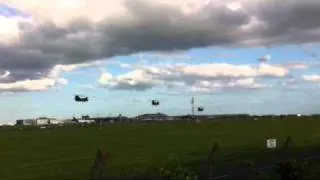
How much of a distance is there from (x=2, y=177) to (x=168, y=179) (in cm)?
2340

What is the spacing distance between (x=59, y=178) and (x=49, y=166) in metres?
9.65

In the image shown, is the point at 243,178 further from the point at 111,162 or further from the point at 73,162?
the point at 73,162

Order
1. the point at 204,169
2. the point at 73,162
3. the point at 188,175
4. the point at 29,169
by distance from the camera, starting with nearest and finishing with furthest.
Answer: the point at 188,175, the point at 204,169, the point at 29,169, the point at 73,162

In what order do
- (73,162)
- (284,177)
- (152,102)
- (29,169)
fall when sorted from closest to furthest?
(284,177) < (29,169) < (73,162) < (152,102)

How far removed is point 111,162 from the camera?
134ft

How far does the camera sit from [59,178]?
3158 centimetres

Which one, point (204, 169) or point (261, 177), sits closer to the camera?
point (261, 177)

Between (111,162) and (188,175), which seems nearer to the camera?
(188,175)

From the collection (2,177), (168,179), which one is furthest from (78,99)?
(168,179)

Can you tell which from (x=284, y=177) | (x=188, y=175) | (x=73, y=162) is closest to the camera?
(x=188, y=175)

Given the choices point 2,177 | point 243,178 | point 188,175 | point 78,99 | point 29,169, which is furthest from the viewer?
point 78,99

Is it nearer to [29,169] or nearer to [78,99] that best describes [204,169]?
[29,169]

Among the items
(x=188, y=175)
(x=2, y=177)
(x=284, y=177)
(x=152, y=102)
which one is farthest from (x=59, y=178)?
(x=152, y=102)

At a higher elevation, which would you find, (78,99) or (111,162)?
(78,99)
